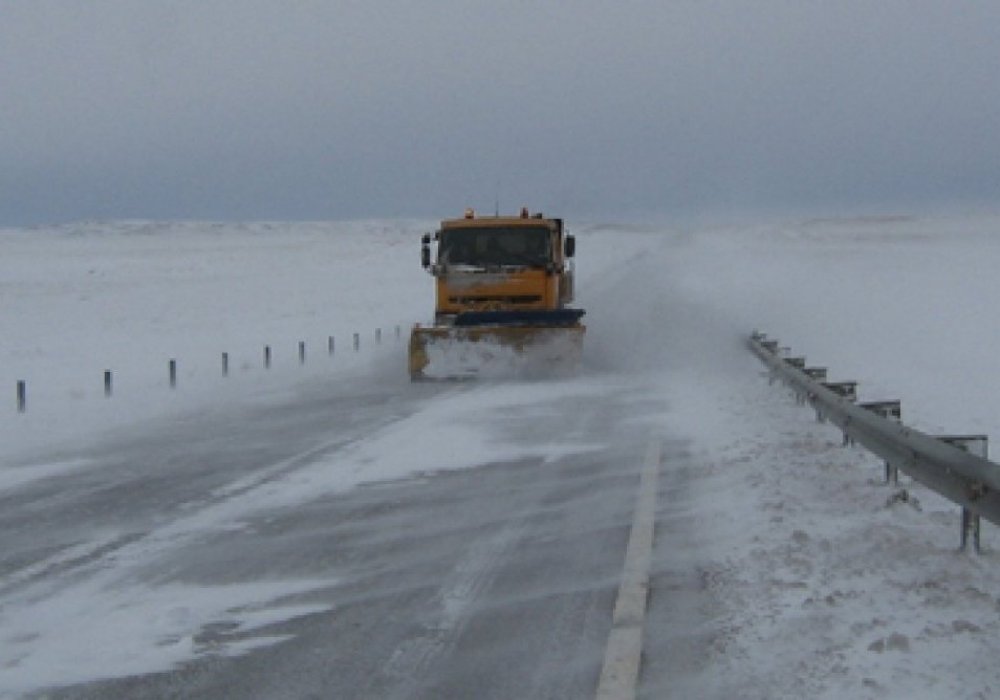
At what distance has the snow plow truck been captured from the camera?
742 inches

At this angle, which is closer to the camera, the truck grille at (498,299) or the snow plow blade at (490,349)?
the snow plow blade at (490,349)

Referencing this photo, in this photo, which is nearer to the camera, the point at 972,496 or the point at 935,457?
the point at 972,496

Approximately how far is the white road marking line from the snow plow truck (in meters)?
10.5

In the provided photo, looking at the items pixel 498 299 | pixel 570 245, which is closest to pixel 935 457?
pixel 570 245

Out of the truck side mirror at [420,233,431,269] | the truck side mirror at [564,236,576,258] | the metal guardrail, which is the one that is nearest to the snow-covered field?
the metal guardrail

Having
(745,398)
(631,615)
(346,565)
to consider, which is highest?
(631,615)

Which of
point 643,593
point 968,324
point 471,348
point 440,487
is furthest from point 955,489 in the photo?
point 968,324

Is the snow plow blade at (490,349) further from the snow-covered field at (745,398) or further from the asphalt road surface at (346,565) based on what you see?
the asphalt road surface at (346,565)

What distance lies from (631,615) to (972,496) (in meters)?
1.94

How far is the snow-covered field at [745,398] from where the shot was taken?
16.0ft

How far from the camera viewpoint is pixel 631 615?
5.34 meters

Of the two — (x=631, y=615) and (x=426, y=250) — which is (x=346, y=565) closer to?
(x=631, y=615)

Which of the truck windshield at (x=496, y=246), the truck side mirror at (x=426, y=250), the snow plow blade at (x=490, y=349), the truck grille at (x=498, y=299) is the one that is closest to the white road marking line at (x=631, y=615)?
the snow plow blade at (x=490, y=349)

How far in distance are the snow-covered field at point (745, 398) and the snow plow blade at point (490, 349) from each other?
2.65ft
